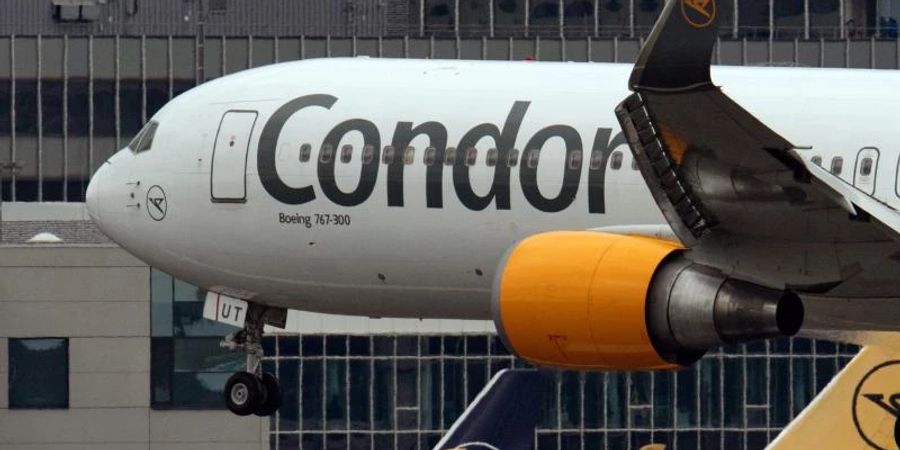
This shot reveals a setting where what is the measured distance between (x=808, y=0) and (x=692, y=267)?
53.1 metres

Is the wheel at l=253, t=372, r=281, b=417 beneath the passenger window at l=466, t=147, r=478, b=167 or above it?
beneath

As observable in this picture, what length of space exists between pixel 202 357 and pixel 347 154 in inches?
793

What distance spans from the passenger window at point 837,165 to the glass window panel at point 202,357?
24.3m

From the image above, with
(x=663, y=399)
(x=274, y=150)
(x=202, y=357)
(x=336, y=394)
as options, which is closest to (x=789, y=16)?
(x=663, y=399)

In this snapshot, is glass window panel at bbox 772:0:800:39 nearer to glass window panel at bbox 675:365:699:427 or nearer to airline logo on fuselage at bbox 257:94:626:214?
glass window panel at bbox 675:365:699:427

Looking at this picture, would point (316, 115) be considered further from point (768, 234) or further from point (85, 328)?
point (85, 328)

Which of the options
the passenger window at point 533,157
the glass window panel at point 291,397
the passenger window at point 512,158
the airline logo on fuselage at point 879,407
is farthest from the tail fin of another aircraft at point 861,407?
the glass window panel at point 291,397

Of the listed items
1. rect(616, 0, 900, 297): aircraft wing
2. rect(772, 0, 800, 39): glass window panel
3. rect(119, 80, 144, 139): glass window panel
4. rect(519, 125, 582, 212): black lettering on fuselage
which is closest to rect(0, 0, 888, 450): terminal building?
rect(119, 80, 144, 139): glass window panel

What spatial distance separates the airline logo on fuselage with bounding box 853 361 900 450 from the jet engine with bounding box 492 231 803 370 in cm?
555

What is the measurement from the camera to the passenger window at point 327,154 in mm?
31812

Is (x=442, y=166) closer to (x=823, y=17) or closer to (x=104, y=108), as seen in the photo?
(x=104, y=108)

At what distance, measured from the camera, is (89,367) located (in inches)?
1939

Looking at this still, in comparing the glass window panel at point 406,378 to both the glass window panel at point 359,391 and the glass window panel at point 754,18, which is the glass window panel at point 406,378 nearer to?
the glass window panel at point 359,391

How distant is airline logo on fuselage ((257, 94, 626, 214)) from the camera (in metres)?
29.9
